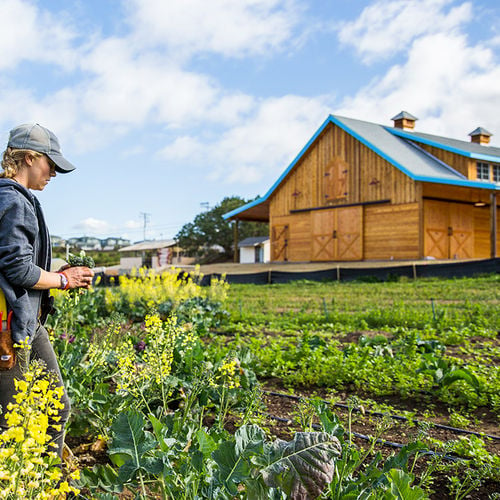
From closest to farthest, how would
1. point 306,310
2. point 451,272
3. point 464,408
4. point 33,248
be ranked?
point 33,248, point 464,408, point 306,310, point 451,272

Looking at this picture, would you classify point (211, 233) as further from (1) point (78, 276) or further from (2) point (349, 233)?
(1) point (78, 276)

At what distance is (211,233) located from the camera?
179 feet

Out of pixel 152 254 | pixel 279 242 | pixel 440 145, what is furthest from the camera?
pixel 152 254

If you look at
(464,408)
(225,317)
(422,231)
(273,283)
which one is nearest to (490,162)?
(422,231)

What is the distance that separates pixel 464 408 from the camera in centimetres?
412

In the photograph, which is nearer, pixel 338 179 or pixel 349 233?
pixel 349 233

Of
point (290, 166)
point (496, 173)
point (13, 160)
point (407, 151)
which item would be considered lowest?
point (13, 160)

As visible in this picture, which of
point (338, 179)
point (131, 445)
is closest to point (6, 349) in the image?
point (131, 445)

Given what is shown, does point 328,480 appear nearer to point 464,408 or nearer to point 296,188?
point 464,408

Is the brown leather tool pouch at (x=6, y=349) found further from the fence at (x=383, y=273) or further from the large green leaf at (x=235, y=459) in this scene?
the fence at (x=383, y=273)

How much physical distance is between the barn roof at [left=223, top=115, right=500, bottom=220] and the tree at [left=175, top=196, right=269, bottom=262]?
84.3ft

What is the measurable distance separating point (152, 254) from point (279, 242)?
45.6m

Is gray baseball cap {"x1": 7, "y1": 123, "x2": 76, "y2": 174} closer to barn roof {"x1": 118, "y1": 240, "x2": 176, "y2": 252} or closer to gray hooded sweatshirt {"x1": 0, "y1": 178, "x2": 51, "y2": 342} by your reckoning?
gray hooded sweatshirt {"x1": 0, "y1": 178, "x2": 51, "y2": 342}

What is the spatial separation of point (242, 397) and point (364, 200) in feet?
66.4
